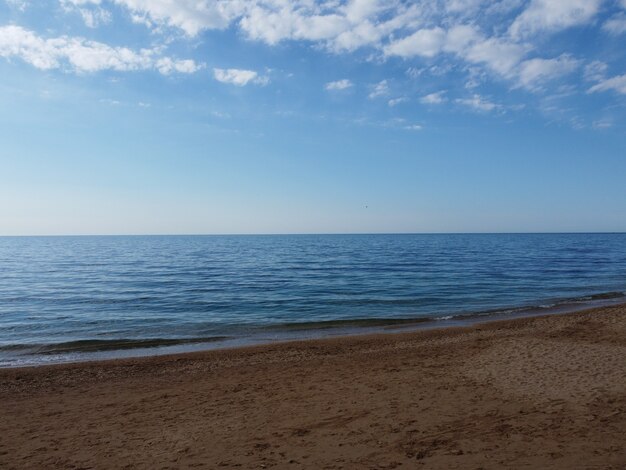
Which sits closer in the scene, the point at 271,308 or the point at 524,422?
the point at 524,422

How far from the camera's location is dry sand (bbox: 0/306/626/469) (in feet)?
19.5

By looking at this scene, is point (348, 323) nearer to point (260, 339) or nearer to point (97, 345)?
point (260, 339)

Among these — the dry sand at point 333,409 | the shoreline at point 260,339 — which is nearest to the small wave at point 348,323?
the shoreline at point 260,339

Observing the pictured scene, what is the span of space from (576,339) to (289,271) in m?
27.9

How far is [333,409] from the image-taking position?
761cm

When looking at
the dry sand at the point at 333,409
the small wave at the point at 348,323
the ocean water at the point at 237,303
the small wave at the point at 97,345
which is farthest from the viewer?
the small wave at the point at 348,323

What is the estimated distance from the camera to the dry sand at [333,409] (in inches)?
234

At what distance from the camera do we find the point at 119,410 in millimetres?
8109

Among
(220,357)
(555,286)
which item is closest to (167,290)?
(220,357)

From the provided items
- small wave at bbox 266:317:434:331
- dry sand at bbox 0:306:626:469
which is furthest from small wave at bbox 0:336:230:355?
small wave at bbox 266:317:434:331

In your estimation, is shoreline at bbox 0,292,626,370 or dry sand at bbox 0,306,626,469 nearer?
dry sand at bbox 0,306,626,469

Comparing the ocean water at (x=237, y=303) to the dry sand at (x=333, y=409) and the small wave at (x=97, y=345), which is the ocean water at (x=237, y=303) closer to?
the small wave at (x=97, y=345)

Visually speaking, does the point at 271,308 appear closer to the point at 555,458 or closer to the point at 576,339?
the point at 576,339

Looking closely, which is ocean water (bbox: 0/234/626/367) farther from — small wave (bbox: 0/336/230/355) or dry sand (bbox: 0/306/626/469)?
dry sand (bbox: 0/306/626/469)
